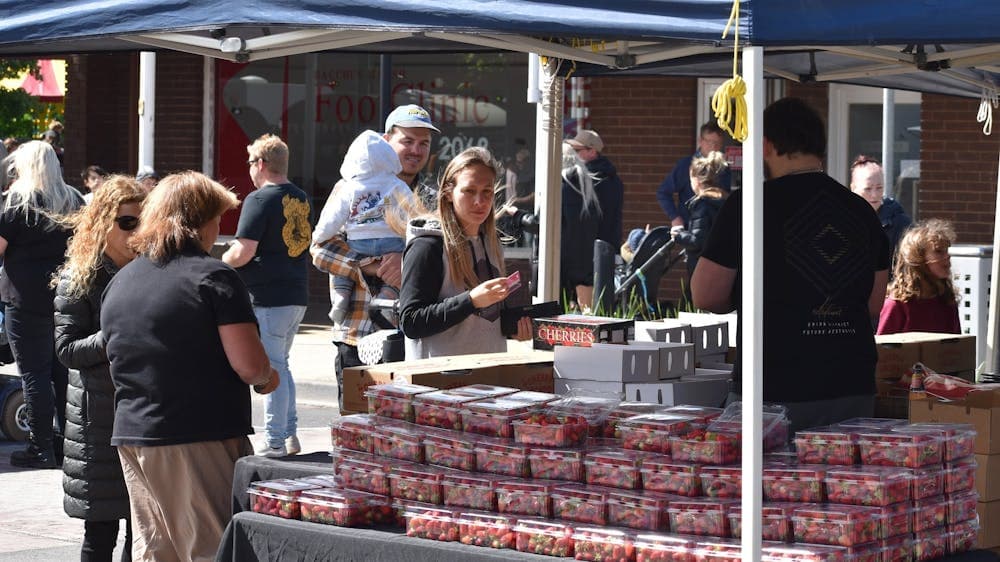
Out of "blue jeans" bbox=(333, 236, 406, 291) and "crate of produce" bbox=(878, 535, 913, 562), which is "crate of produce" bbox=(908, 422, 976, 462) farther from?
"blue jeans" bbox=(333, 236, 406, 291)

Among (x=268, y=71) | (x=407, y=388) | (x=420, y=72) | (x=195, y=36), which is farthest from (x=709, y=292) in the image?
(x=268, y=71)

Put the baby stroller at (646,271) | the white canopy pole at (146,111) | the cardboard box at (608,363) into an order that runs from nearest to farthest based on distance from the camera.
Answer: the cardboard box at (608,363) < the baby stroller at (646,271) < the white canopy pole at (146,111)

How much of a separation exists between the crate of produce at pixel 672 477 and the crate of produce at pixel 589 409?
339 millimetres

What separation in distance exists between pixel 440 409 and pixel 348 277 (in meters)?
3.17

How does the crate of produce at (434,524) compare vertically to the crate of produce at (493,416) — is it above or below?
below

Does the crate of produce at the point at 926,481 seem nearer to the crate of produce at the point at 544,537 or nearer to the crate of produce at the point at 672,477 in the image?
the crate of produce at the point at 672,477

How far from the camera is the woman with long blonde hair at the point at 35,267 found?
895 cm

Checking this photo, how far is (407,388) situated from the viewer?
4.96m

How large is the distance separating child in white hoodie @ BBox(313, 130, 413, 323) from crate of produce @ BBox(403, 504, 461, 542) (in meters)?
3.35

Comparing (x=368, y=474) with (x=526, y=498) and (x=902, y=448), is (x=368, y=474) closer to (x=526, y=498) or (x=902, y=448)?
(x=526, y=498)

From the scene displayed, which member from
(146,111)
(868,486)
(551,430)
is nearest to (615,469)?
(551,430)

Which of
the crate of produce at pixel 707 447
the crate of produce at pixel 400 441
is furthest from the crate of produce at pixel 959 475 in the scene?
the crate of produce at pixel 400 441

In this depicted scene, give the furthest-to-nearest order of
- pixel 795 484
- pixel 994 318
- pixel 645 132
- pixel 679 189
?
pixel 645 132 < pixel 679 189 < pixel 994 318 < pixel 795 484

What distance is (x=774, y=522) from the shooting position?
411 cm
